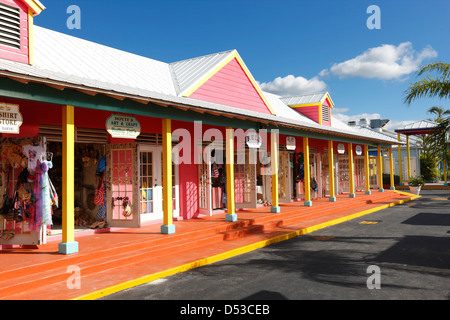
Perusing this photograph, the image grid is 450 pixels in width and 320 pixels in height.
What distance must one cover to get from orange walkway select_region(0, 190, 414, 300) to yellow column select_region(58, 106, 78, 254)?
0.23 m

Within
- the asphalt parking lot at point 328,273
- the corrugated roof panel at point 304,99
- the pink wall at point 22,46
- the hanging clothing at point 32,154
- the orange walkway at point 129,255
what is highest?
the corrugated roof panel at point 304,99

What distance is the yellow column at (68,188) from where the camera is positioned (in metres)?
6.41

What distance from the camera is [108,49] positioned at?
1218cm

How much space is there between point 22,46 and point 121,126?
2.69 m

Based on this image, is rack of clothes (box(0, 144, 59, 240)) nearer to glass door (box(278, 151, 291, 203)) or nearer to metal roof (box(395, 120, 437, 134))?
glass door (box(278, 151, 291, 203))

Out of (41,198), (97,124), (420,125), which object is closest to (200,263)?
(41,198)

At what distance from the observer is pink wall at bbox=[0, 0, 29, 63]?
739cm

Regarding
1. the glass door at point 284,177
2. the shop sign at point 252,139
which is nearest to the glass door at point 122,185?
the shop sign at point 252,139

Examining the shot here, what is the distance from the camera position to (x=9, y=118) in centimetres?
607

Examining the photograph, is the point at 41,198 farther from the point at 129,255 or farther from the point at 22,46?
the point at 22,46

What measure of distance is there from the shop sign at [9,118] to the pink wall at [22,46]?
1.92 metres

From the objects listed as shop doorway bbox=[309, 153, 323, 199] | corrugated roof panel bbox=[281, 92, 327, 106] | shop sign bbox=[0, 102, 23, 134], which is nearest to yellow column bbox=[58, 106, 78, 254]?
shop sign bbox=[0, 102, 23, 134]

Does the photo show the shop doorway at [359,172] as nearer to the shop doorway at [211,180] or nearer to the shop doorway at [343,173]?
the shop doorway at [343,173]

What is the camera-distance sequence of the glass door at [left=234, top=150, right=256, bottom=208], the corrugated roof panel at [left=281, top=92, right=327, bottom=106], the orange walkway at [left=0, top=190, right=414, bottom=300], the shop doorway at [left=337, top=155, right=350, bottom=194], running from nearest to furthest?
1. the orange walkway at [left=0, top=190, right=414, bottom=300]
2. the glass door at [left=234, top=150, right=256, bottom=208]
3. the corrugated roof panel at [left=281, top=92, right=327, bottom=106]
4. the shop doorway at [left=337, top=155, right=350, bottom=194]
